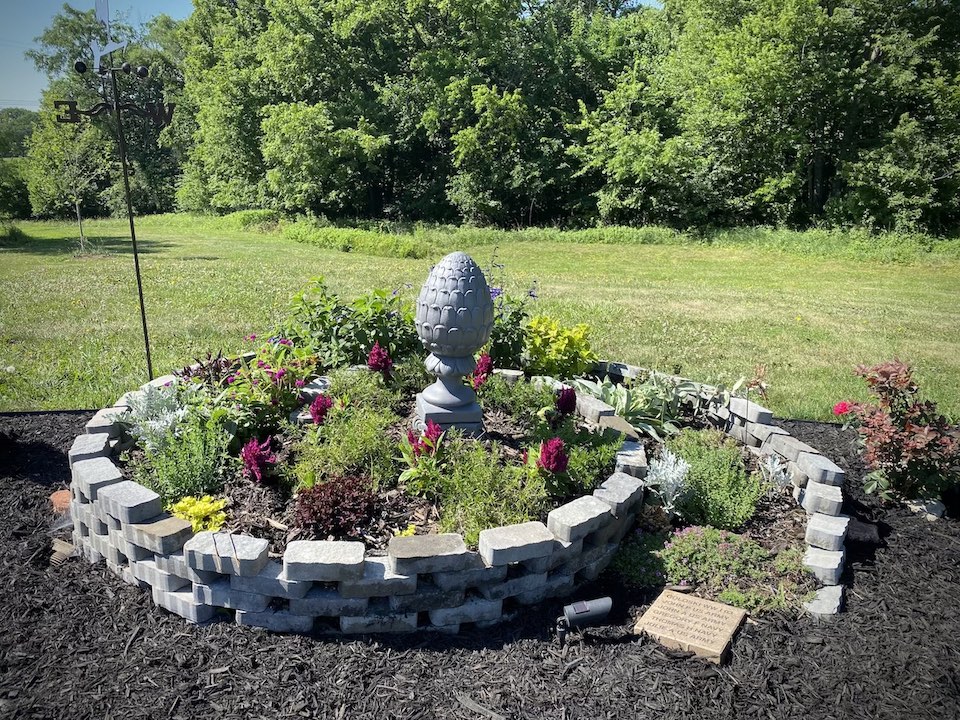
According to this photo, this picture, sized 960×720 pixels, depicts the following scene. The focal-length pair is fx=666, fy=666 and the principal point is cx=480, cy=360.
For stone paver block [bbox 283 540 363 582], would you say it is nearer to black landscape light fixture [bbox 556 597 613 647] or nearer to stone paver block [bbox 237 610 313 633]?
stone paver block [bbox 237 610 313 633]

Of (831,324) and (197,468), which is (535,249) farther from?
(197,468)

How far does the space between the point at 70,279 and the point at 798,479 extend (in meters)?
12.2

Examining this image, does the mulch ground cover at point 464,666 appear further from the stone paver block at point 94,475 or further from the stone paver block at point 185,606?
the stone paver block at point 94,475

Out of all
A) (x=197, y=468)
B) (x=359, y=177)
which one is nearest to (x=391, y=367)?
(x=197, y=468)

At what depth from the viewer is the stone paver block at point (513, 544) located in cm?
310

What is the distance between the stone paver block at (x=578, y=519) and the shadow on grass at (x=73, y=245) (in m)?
15.0

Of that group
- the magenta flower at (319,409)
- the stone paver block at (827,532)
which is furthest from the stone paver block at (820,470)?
the magenta flower at (319,409)

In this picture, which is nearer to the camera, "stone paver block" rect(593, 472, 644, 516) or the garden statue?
"stone paver block" rect(593, 472, 644, 516)

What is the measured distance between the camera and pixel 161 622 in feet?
10.2

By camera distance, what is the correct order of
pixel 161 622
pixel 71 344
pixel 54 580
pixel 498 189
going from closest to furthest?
1. pixel 161 622
2. pixel 54 580
3. pixel 71 344
4. pixel 498 189

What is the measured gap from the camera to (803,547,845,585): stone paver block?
3.47 meters

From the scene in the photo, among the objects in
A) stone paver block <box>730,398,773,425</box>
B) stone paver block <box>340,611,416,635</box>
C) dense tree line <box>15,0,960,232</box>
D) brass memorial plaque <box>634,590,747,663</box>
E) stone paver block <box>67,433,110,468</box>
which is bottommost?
brass memorial plaque <box>634,590,747,663</box>

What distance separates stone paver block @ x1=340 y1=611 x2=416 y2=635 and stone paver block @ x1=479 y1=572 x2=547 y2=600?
14.3 inches

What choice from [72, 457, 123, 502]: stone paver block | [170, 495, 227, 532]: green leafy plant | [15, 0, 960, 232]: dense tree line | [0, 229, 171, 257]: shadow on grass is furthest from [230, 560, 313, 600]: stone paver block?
[15, 0, 960, 232]: dense tree line
